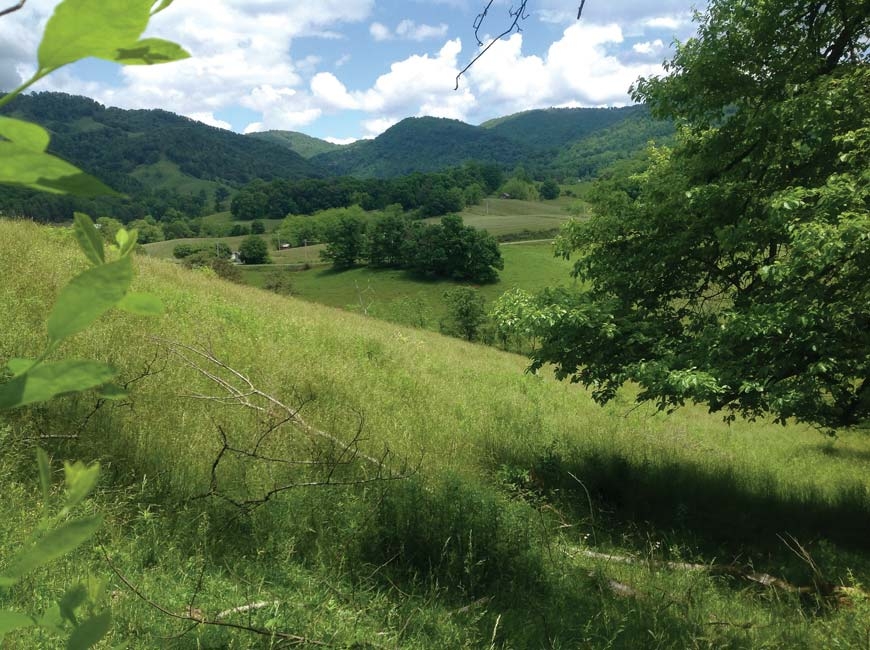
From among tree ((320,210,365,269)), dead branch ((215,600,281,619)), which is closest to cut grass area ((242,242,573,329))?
tree ((320,210,365,269))

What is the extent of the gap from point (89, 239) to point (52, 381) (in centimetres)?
11

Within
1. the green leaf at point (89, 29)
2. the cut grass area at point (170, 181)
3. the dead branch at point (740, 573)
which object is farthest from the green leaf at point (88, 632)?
the cut grass area at point (170, 181)

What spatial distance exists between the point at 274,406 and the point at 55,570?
292 cm

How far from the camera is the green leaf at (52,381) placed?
41 cm

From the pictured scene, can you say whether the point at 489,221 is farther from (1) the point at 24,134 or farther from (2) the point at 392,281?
(1) the point at 24,134

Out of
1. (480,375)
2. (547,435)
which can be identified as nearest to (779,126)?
(547,435)

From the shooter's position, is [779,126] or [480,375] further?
[480,375]

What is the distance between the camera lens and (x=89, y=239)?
0.44 m

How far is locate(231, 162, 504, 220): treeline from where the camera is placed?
136 meters

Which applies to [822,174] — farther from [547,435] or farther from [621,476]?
[547,435]

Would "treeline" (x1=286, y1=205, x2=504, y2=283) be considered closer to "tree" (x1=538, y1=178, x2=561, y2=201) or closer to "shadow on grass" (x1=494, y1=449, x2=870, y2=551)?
"tree" (x1=538, y1=178, x2=561, y2=201)

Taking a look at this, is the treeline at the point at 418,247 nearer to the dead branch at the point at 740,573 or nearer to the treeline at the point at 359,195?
the treeline at the point at 359,195

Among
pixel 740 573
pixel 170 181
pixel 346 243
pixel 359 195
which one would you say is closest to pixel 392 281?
pixel 346 243

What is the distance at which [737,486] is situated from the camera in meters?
8.52
